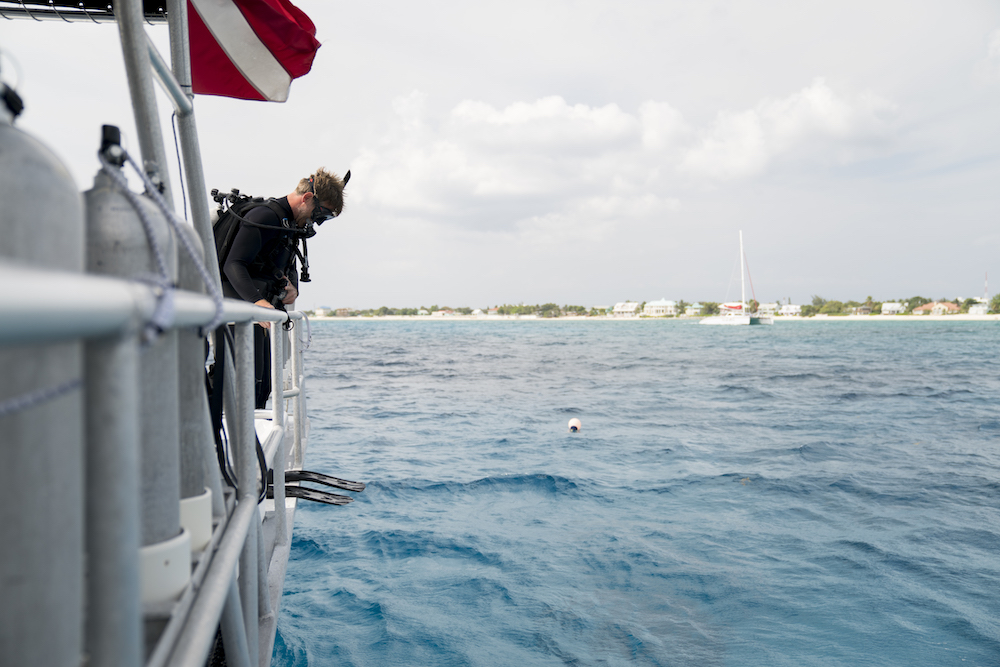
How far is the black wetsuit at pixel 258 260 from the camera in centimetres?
366

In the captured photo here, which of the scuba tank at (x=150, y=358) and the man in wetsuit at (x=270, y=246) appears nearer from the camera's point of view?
the scuba tank at (x=150, y=358)

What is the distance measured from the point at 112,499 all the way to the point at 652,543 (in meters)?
5.69

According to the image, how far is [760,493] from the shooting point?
742 centimetres

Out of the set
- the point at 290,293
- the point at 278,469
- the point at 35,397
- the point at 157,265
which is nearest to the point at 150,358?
the point at 157,265

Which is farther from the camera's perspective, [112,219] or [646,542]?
[646,542]

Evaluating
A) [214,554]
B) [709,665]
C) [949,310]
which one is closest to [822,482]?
[709,665]

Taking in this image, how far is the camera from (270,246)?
13.0ft

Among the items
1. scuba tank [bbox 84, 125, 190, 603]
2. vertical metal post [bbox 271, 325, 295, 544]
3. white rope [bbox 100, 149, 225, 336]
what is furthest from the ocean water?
white rope [bbox 100, 149, 225, 336]

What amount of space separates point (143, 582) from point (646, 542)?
5398 mm

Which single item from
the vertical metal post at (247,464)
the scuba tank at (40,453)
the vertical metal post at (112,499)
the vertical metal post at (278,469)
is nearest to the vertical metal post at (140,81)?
the vertical metal post at (247,464)

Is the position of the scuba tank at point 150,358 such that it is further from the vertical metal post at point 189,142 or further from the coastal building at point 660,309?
the coastal building at point 660,309

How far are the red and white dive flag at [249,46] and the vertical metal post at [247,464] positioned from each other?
2273 millimetres

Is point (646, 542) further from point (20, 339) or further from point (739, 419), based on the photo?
point (739, 419)

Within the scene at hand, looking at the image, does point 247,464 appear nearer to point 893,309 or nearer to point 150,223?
point 150,223
